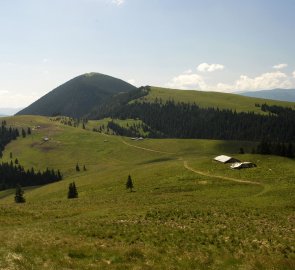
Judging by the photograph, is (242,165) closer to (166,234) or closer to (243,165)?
(243,165)

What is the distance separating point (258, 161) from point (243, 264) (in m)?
78.8

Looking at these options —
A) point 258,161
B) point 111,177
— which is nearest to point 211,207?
point 258,161

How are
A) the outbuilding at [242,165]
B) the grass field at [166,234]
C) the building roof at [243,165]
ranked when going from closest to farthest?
the grass field at [166,234] → the outbuilding at [242,165] → the building roof at [243,165]

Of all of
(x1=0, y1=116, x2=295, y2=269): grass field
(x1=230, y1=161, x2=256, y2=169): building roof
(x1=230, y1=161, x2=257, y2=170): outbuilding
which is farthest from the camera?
(x1=230, y1=161, x2=256, y2=169): building roof

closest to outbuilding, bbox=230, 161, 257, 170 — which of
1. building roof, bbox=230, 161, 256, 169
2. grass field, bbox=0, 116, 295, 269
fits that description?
building roof, bbox=230, 161, 256, 169

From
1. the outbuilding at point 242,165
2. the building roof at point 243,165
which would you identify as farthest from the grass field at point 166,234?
the building roof at point 243,165

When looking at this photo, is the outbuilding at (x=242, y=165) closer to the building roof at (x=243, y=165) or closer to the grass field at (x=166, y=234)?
the building roof at (x=243, y=165)

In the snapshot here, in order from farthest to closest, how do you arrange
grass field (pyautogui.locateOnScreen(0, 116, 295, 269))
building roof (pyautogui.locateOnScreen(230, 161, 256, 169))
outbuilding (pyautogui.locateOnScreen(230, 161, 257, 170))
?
1. building roof (pyautogui.locateOnScreen(230, 161, 256, 169))
2. outbuilding (pyautogui.locateOnScreen(230, 161, 257, 170))
3. grass field (pyautogui.locateOnScreen(0, 116, 295, 269))

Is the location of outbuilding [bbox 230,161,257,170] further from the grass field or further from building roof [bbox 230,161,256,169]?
the grass field

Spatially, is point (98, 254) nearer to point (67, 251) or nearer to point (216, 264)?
point (67, 251)

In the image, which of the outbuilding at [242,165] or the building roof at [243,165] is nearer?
the outbuilding at [242,165]

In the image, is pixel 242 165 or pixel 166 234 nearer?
pixel 166 234

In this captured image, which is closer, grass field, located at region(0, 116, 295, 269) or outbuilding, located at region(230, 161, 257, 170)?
grass field, located at region(0, 116, 295, 269)

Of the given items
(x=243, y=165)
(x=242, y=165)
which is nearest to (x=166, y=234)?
(x=242, y=165)
